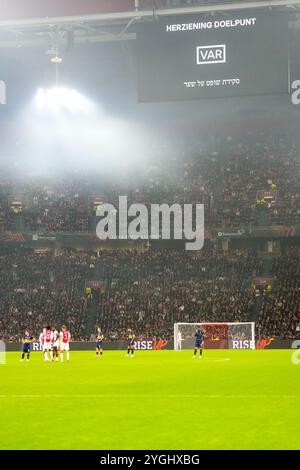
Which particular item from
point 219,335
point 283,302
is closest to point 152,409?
point 219,335

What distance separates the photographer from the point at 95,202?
60625 mm

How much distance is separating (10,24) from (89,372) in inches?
478

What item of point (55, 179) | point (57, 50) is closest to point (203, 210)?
point (55, 179)

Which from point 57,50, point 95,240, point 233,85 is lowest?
point 95,240

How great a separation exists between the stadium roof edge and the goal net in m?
24.1

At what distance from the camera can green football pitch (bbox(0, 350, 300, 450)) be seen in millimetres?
12078

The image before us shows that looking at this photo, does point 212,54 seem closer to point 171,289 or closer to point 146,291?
point 171,289

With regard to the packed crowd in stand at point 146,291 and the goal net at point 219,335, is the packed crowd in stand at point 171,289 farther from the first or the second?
the goal net at point 219,335

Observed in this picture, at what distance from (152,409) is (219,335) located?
34.5 metres

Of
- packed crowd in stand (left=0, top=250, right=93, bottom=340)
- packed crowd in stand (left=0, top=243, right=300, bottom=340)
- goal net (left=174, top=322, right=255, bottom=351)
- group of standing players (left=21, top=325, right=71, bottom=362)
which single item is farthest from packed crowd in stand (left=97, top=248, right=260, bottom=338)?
group of standing players (left=21, top=325, right=71, bottom=362)

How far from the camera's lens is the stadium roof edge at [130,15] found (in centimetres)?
2534

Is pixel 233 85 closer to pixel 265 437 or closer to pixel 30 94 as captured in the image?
pixel 265 437

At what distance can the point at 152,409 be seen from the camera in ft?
52.9

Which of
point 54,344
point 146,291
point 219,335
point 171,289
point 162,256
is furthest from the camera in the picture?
point 162,256
